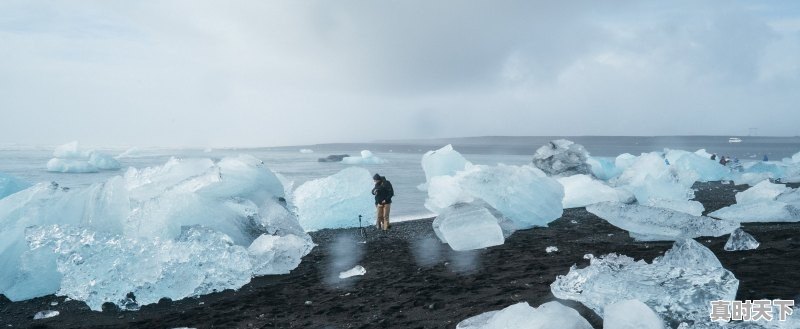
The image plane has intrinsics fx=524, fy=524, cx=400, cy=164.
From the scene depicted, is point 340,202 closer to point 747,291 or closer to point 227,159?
point 227,159

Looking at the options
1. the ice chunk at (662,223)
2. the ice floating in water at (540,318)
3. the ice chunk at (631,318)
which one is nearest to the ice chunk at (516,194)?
the ice chunk at (662,223)

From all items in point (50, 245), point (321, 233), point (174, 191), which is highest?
point (174, 191)

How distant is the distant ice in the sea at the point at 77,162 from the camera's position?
39312 millimetres

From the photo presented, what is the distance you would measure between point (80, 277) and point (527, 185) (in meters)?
9.35

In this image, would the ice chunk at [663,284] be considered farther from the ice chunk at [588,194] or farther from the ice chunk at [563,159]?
the ice chunk at [563,159]

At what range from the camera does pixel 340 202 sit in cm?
1473

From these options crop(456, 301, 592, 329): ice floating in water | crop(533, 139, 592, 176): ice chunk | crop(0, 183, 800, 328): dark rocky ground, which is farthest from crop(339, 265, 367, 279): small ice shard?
crop(533, 139, 592, 176): ice chunk

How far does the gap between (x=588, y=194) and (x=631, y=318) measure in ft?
43.8

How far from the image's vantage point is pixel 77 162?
130ft

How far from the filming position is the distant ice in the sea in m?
39.3

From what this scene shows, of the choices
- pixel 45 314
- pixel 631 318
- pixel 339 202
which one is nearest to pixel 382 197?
pixel 339 202

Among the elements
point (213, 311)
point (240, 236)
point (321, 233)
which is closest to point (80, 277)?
point (213, 311)

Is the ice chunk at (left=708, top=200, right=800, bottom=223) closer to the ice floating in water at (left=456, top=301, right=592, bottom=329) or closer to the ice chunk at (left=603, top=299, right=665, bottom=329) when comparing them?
the ice chunk at (left=603, top=299, right=665, bottom=329)

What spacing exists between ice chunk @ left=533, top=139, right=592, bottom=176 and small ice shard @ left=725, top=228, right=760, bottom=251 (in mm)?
15388
